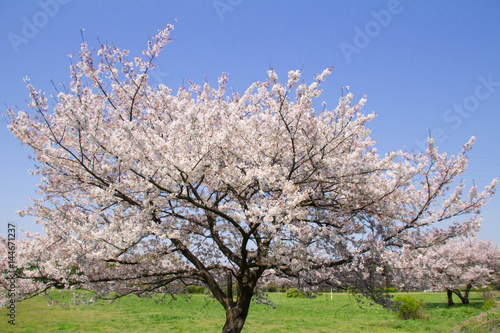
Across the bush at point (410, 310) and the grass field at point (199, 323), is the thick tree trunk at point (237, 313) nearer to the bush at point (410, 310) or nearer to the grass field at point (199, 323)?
the grass field at point (199, 323)

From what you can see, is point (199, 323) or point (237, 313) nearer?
point (237, 313)

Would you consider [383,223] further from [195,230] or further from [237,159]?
[195,230]

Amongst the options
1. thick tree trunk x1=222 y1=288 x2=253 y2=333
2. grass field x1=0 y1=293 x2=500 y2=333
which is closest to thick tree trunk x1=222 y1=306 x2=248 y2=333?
thick tree trunk x1=222 y1=288 x2=253 y2=333

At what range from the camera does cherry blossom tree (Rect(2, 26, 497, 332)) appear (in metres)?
5.71

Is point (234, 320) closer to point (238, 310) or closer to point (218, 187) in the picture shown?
point (238, 310)

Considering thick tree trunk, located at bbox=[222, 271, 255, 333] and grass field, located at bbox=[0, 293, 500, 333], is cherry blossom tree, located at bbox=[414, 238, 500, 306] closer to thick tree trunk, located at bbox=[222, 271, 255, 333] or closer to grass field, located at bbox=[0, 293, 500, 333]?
grass field, located at bbox=[0, 293, 500, 333]

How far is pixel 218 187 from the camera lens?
751 cm

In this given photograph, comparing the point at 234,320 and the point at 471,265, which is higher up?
the point at 234,320

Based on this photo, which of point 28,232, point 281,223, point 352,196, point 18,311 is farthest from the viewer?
point 18,311

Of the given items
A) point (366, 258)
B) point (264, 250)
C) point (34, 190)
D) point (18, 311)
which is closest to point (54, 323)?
point (18, 311)

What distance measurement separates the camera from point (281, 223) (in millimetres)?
5801

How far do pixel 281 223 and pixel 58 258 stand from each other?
5.60m

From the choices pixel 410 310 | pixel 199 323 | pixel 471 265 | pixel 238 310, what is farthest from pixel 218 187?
pixel 471 265

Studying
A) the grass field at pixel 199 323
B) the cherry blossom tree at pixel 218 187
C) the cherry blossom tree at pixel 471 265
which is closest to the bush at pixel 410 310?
the grass field at pixel 199 323
